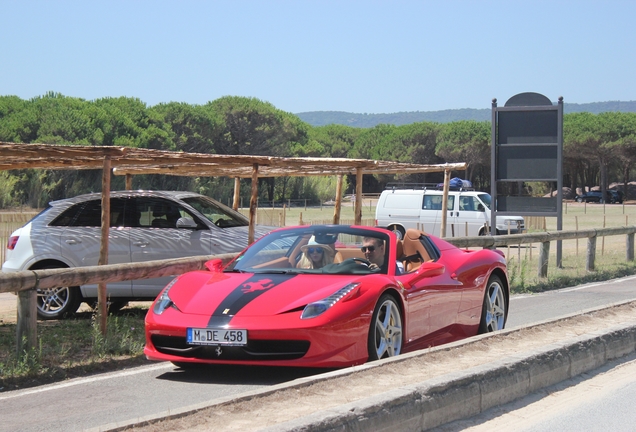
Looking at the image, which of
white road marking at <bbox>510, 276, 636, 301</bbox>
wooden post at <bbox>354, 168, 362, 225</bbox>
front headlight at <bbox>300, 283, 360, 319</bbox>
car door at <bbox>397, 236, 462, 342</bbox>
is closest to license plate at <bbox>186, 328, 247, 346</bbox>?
front headlight at <bbox>300, 283, 360, 319</bbox>

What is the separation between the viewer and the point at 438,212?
32812 millimetres

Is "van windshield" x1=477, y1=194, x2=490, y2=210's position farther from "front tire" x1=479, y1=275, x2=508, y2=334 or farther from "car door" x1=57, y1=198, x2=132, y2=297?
"front tire" x1=479, y1=275, x2=508, y2=334

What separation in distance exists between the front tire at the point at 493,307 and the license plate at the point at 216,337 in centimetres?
353

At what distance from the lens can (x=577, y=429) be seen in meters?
6.20

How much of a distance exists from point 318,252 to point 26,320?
2.82 m

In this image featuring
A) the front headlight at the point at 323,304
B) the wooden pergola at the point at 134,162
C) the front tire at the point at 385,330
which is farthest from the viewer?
the wooden pergola at the point at 134,162

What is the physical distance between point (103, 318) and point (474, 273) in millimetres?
4053

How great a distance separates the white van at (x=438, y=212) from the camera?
3256 cm

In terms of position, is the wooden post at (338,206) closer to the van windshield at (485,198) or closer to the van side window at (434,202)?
the van side window at (434,202)

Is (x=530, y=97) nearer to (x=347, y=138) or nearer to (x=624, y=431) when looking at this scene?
(x=624, y=431)

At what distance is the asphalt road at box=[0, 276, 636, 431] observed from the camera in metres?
6.41

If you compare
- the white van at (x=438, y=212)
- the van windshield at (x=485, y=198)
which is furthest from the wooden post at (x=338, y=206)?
the van windshield at (x=485, y=198)

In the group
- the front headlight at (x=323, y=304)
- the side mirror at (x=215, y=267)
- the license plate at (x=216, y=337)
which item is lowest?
the license plate at (x=216, y=337)

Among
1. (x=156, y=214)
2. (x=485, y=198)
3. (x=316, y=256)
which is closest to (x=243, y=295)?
(x=316, y=256)
